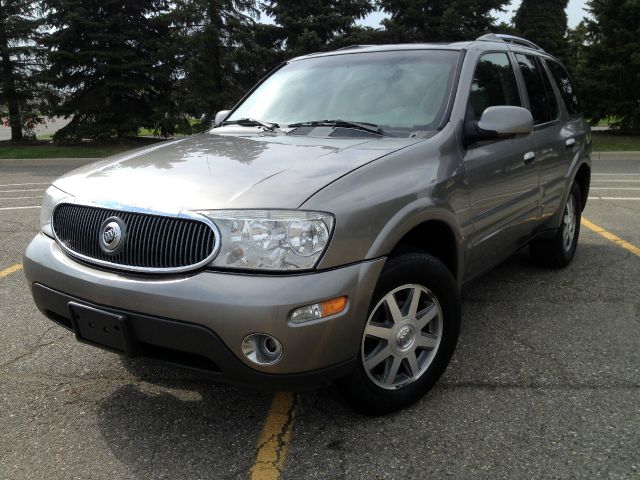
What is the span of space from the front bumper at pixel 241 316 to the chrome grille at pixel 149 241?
0.20 ft

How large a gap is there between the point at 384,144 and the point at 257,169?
0.69 meters

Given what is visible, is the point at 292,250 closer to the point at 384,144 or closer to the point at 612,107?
the point at 384,144

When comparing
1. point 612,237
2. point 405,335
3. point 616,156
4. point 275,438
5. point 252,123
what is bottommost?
point 616,156

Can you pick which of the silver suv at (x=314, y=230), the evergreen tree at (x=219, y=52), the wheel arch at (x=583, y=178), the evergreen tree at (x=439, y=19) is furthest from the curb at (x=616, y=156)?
the silver suv at (x=314, y=230)

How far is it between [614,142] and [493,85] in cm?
1514

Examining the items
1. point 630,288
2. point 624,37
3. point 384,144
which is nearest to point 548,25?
point 624,37

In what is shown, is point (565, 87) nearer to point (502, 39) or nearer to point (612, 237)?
point (502, 39)

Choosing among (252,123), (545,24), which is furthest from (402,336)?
(545,24)

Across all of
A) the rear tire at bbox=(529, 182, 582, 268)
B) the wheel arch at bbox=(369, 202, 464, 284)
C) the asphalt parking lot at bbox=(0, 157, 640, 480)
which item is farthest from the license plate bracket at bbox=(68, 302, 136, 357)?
the rear tire at bbox=(529, 182, 582, 268)

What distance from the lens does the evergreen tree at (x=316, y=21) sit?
16.6 m

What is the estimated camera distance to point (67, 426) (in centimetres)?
270

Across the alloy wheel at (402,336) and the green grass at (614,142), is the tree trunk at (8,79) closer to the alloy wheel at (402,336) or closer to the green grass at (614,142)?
the green grass at (614,142)

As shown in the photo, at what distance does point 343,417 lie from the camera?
274cm

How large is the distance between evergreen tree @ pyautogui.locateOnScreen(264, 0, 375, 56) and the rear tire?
12.6 m
